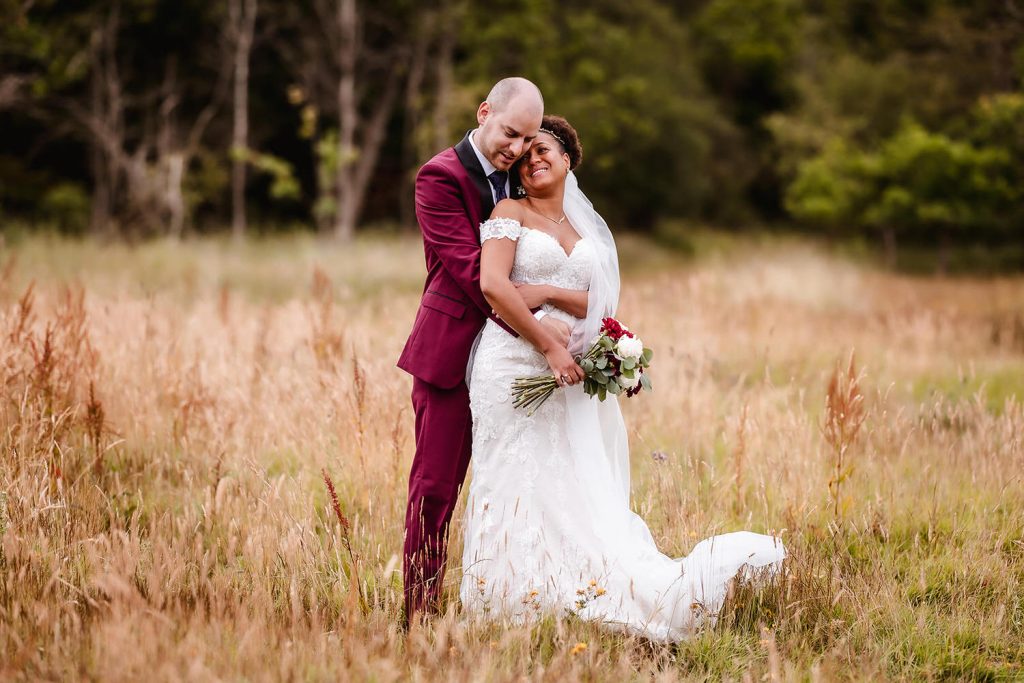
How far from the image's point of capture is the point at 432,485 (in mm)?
3371

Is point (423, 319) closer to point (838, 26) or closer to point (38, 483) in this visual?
point (38, 483)

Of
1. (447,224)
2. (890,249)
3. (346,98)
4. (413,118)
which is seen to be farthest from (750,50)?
(447,224)

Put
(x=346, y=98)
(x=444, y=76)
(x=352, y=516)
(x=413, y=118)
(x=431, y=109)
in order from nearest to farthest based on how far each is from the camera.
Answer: (x=352, y=516), (x=346, y=98), (x=444, y=76), (x=431, y=109), (x=413, y=118)

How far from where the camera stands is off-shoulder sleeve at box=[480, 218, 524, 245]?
3.23 m

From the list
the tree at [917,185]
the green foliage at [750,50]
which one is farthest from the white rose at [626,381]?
the green foliage at [750,50]

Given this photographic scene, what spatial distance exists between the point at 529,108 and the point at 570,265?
63 cm

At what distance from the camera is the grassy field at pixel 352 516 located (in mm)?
2764

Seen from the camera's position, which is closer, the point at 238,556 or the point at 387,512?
the point at 238,556

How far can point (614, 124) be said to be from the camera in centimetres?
2780

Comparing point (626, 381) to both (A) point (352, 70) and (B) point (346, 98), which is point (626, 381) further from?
(A) point (352, 70)

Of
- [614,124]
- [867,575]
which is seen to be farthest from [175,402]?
[614,124]

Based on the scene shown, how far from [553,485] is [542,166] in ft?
4.19

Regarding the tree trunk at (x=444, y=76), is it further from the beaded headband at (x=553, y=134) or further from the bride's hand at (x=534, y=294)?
the bride's hand at (x=534, y=294)

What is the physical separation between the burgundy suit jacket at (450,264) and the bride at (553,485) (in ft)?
0.28
